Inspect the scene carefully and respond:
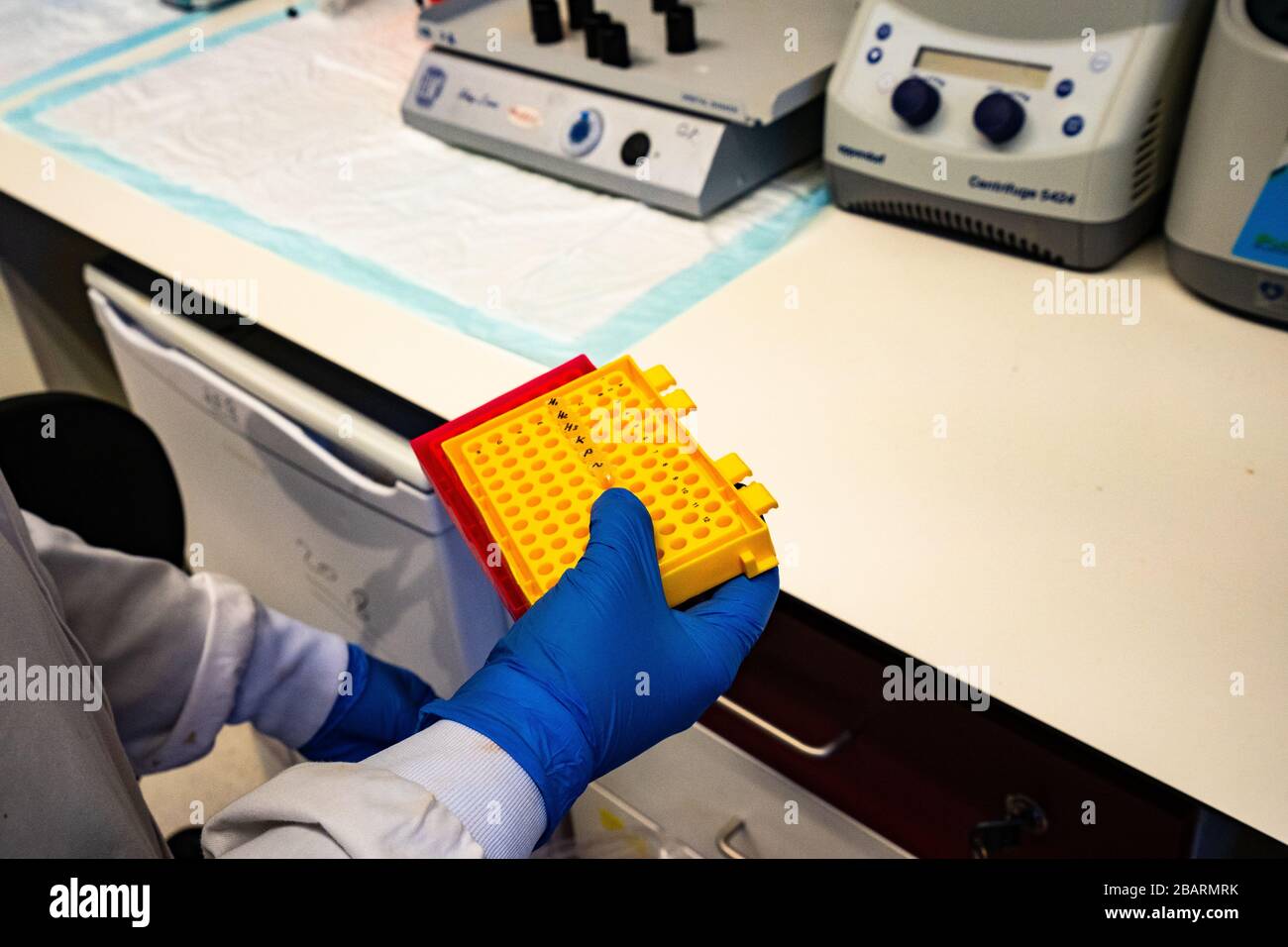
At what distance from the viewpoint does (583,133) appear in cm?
119

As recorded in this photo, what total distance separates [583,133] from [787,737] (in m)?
0.69

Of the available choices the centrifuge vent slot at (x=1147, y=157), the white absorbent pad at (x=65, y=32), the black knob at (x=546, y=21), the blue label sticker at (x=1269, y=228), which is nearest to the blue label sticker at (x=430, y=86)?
the black knob at (x=546, y=21)

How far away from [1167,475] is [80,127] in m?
1.35

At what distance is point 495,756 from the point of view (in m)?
0.58

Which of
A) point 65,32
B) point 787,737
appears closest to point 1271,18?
point 787,737

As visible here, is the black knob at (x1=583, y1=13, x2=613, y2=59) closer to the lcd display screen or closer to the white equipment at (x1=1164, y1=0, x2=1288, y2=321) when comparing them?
the lcd display screen

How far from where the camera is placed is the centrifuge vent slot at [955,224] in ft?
3.43

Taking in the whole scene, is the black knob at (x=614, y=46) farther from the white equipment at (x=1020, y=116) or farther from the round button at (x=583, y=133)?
the white equipment at (x=1020, y=116)

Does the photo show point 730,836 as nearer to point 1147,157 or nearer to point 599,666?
point 599,666

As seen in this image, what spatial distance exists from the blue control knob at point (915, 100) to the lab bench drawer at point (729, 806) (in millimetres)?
605

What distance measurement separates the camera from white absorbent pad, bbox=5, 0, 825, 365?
1.05m

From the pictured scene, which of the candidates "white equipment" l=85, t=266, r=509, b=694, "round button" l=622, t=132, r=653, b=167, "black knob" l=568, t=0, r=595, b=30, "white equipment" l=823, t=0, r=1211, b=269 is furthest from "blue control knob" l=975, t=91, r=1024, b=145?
"white equipment" l=85, t=266, r=509, b=694
